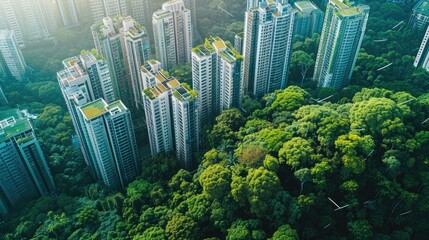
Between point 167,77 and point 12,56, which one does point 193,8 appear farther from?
point 12,56

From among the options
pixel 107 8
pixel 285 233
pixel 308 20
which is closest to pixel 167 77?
pixel 285 233

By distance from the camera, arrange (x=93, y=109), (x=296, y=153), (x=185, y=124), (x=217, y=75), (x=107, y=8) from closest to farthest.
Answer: (x=296, y=153) → (x=93, y=109) → (x=185, y=124) → (x=217, y=75) → (x=107, y=8)

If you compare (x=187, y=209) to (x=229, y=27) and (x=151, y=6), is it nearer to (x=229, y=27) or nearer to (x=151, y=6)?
(x=229, y=27)

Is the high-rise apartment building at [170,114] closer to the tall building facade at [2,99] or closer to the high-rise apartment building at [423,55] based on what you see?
the tall building facade at [2,99]

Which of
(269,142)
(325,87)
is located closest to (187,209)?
(269,142)

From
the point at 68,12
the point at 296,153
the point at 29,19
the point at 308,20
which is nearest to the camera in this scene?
the point at 296,153

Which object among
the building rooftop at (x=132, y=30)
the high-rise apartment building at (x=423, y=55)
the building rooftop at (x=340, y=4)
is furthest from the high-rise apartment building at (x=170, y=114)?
the high-rise apartment building at (x=423, y=55)
